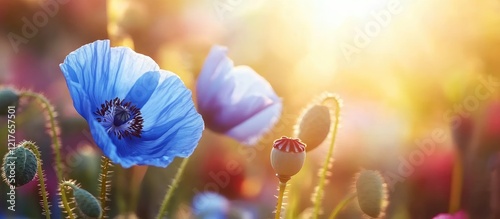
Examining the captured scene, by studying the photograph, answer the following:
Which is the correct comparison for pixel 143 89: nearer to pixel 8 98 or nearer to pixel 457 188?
pixel 8 98

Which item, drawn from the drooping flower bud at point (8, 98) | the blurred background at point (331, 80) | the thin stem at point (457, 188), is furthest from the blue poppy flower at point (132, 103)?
the thin stem at point (457, 188)

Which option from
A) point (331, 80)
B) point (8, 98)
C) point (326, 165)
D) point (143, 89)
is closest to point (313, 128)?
point (326, 165)

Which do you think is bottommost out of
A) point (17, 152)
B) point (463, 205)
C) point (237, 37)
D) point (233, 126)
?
point (17, 152)

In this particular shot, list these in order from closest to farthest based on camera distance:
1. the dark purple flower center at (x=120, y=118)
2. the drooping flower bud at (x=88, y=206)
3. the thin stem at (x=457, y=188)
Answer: the drooping flower bud at (x=88, y=206) → the dark purple flower center at (x=120, y=118) → the thin stem at (x=457, y=188)

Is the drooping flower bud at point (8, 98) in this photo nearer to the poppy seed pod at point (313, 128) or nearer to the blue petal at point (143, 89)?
the blue petal at point (143, 89)

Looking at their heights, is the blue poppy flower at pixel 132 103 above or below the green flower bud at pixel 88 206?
above

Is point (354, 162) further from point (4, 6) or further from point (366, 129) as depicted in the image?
point (4, 6)

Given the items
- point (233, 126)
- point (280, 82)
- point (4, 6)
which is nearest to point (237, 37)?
point (280, 82)

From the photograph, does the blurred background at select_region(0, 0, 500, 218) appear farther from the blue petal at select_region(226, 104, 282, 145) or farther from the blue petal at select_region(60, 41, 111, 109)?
the blue petal at select_region(60, 41, 111, 109)
